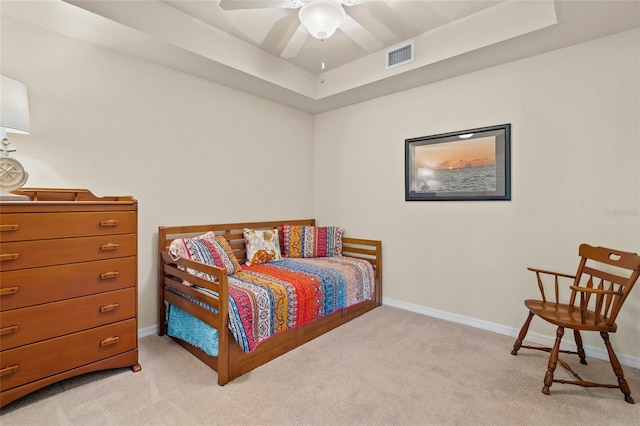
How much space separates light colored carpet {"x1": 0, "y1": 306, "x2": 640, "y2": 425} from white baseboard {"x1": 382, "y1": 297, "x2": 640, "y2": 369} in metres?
0.08

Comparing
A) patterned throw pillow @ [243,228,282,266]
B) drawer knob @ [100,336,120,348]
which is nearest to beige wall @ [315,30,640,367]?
patterned throw pillow @ [243,228,282,266]

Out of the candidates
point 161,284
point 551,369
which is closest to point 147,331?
point 161,284

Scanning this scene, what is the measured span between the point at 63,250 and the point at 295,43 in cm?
243

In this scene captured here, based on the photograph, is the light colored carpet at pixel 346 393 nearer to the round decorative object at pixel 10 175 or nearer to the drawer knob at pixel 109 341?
the drawer knob at pixel 109 341

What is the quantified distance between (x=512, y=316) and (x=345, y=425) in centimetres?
193

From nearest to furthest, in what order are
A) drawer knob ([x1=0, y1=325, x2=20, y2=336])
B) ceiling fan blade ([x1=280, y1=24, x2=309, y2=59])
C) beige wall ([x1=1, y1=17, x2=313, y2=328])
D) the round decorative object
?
1. drawer knob ([x1=0, y1=325, x2=20, y2=336])
2. the round decorative object
3. beige wall ([x1=1, y1=17, x2=313, y2=328])
4. ceiling fan blade ([x1=280, y1=24, x2=309, y2=59])

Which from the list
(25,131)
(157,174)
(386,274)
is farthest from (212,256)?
(386,274)

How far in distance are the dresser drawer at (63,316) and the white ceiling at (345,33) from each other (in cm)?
187

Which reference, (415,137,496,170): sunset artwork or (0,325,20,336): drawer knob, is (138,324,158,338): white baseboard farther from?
(415,137,496,170): sunset artwork

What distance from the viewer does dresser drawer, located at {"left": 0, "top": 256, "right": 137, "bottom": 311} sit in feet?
5.63

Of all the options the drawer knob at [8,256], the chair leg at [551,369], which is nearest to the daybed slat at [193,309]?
the drawer knob at [8,256]

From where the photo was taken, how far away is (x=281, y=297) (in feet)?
7.86

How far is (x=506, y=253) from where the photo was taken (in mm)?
2801

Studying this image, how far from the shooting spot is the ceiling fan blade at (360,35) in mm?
2568
